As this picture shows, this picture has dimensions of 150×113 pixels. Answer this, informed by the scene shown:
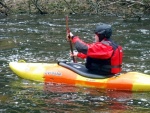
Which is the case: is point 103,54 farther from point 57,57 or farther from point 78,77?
point 57,57

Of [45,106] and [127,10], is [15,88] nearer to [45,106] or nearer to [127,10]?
[45,106]

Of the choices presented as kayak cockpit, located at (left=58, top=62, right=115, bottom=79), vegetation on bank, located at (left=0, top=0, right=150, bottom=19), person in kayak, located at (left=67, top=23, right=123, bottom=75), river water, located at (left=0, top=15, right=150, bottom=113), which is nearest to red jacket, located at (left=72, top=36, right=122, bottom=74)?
person in kayak, located at (left=67, top=23, right=123, bottom=75)

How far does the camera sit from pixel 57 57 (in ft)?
33.5

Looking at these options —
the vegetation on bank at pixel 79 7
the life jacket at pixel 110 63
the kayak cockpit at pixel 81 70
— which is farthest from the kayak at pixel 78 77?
the vegetation on bank at pixel 79 7

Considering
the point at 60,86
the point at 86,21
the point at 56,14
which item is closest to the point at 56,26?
the point at 86,21

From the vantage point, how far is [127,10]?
653 inches

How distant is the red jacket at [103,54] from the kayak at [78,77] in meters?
0.18

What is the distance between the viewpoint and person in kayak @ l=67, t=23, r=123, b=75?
23.9 ft

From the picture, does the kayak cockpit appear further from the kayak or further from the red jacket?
the red jacket

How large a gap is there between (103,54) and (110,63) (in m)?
0.26

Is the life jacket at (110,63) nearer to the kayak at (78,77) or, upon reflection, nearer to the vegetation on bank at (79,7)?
the kayak at (78,77)

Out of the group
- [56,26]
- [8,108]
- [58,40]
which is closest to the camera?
[8,108]

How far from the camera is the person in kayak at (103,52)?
7.29 meters

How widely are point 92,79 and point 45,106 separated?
4.59 ft
